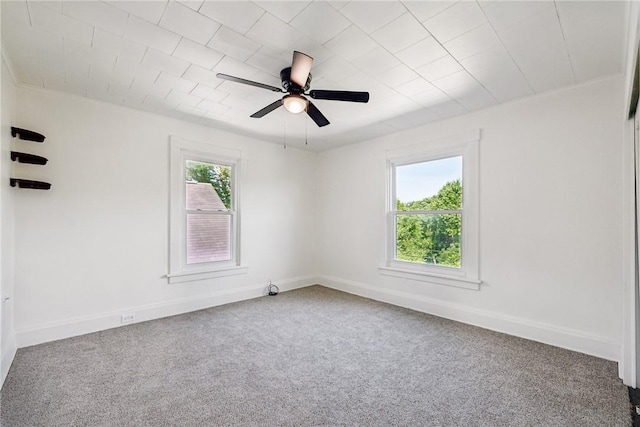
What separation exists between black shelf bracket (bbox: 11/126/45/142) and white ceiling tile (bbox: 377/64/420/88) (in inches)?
125

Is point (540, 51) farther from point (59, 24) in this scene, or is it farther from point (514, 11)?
point (59, 24)

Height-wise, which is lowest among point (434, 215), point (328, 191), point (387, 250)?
point (387, 250)

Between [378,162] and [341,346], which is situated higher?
[378,162]

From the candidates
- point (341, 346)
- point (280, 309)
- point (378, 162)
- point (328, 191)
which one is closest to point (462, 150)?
point (378, 162)

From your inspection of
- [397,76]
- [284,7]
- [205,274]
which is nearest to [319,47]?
[284,7]

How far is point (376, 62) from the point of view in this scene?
238cm

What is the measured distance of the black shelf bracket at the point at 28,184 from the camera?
2.61m

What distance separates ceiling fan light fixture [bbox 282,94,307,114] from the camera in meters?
2.38

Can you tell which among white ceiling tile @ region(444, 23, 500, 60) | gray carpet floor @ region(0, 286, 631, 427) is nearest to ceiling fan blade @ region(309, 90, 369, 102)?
white ceiling tile @ region(444, 23, 500, 60)

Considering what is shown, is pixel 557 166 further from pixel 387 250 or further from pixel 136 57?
pixel 136 57

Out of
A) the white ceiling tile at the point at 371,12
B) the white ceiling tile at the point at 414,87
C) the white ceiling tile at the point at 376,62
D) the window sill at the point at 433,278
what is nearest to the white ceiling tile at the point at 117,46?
the white ceiling tile at the point at 371,12

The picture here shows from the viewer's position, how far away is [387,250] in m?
4.34

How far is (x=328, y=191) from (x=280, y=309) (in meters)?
2.21

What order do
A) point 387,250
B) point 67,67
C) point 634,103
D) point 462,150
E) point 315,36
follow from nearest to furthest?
point 315,36 < point 634,103 < point 67,67 < point 462,150 < point 387,250
